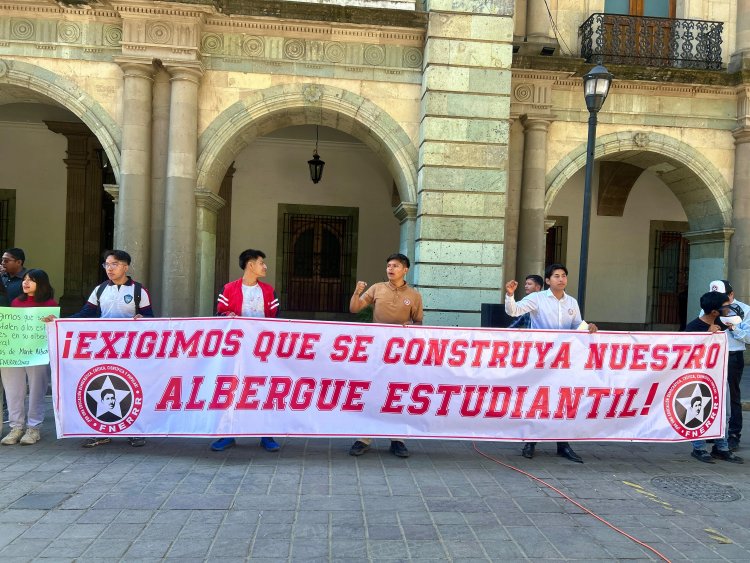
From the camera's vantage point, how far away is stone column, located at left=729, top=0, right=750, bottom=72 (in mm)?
11086

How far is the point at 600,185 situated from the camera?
16016 mm

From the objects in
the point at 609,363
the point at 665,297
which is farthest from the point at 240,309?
the point at 665,297

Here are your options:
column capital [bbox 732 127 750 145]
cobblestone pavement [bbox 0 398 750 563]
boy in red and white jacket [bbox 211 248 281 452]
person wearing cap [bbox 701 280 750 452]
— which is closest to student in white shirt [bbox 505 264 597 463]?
cobblestone pavement [bbox 0 398 750 563]

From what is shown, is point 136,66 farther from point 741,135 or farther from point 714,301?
point 741,135

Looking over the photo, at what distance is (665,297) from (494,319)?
411 inches

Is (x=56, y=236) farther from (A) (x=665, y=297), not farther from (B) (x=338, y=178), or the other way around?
(A) (x=665, y=297)

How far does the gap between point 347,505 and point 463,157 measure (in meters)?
6.32

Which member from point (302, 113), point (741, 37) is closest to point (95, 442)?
point (302, 113)

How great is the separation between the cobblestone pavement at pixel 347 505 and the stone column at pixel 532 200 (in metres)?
5.04

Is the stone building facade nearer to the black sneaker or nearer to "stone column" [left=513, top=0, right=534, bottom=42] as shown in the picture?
"stone column" [left=513, top=0, right=534, bottom=42]

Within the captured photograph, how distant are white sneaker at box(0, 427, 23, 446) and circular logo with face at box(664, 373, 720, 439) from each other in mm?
5962

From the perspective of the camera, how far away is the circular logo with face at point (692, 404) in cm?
575

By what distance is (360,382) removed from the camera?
550cm

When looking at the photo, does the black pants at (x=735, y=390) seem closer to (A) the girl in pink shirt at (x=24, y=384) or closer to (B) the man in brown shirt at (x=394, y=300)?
(B) the man in brown shirt at (x=394, y=300)
